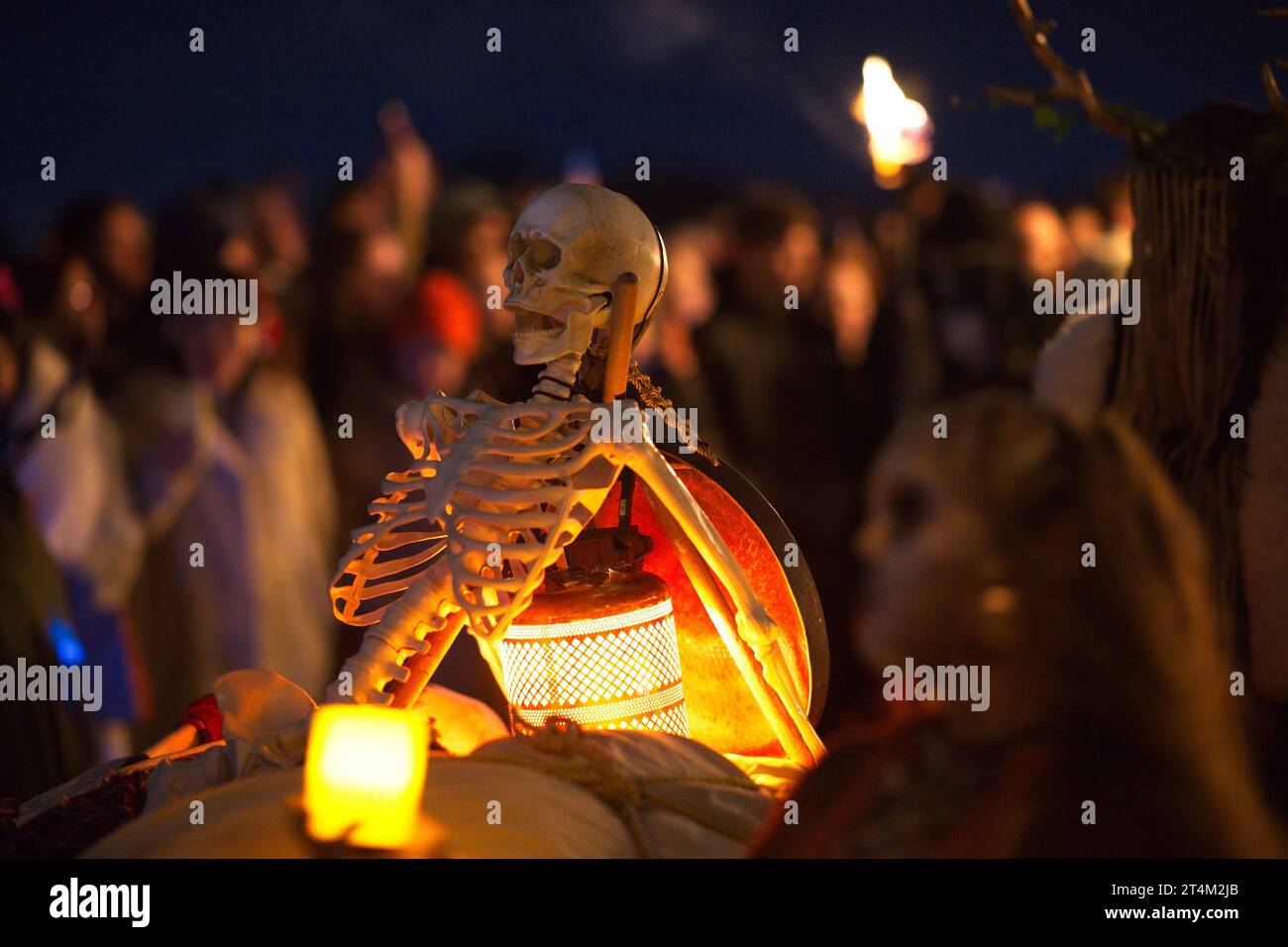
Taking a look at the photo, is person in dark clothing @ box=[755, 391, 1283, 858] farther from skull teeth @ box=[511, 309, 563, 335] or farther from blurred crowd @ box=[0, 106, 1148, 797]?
blurred crowd @ box=[0, 106, 1148, 797]

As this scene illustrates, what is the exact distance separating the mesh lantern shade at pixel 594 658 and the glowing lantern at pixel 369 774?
70cm

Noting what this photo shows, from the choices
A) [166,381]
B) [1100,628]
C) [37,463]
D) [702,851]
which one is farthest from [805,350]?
[1100,628]

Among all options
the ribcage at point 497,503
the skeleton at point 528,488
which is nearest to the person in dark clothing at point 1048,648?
the skeleton at point 528,488

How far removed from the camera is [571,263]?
252cm

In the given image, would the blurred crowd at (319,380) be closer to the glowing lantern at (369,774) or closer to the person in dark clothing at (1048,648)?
the glowing lantern at (369,774)

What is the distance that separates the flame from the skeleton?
1.21 m

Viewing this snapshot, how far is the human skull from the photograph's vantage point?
2.51 m

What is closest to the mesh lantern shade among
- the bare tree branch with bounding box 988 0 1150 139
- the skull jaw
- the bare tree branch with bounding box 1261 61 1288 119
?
the skull jaw

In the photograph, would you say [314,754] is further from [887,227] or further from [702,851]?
Answer: [887,227]

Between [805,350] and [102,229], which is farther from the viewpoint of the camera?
[805,350]

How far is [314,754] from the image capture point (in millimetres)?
1789

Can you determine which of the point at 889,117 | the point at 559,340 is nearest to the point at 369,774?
the point at 559,340
